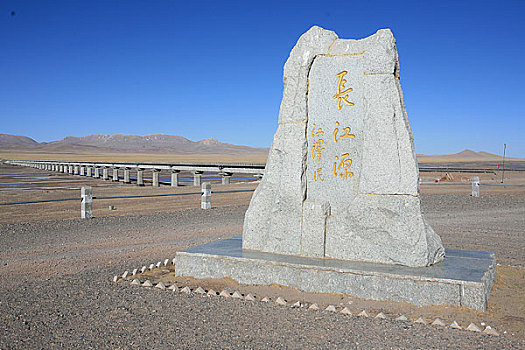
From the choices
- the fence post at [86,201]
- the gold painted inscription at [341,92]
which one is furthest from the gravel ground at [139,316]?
the fence post at [86,201]

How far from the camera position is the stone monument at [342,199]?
18.7 ft

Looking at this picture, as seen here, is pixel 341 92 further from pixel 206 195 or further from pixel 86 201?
pixel 206 195

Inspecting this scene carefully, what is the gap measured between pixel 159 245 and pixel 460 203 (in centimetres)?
1146

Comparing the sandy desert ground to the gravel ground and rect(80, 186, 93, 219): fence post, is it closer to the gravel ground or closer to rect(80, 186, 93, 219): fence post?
the gravel ground

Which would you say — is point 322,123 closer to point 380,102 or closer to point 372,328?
point 380,102

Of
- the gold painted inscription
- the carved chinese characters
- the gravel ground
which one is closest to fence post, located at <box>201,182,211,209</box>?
the gravel ground

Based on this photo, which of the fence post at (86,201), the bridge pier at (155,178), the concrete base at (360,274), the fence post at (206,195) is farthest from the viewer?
the bridge pier at (155,178)

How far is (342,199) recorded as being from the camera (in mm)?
6391

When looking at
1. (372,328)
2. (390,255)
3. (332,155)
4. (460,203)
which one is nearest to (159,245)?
(332,155)

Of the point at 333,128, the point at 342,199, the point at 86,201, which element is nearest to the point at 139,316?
the point at 342,199

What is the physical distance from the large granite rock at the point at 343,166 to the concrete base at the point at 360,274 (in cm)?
28

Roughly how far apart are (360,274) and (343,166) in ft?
5.12

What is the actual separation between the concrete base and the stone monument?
12mm

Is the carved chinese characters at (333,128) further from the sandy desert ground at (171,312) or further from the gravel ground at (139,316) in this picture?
the gravel ground at (139,316)
